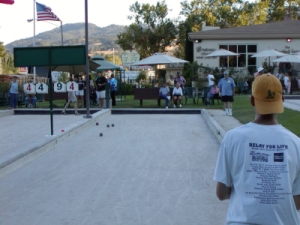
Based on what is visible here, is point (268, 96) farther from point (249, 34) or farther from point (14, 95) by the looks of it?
point (249, 34)

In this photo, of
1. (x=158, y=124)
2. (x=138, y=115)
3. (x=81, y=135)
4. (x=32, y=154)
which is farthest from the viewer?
(x=138, y=115)

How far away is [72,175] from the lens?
914 cm

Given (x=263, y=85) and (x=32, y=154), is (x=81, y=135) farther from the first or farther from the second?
(x=263, y=85)

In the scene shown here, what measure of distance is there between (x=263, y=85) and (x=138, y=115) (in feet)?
63.4

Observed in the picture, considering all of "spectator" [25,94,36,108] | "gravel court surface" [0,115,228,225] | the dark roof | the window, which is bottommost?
"gravel court surface" [0,115,228,225]

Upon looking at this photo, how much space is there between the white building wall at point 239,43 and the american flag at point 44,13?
33.4ft

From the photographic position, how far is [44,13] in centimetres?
3167

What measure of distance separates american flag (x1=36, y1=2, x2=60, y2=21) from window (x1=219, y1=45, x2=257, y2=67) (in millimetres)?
11943

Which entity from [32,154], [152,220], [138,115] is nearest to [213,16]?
[138,115]

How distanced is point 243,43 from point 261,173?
3365 cm

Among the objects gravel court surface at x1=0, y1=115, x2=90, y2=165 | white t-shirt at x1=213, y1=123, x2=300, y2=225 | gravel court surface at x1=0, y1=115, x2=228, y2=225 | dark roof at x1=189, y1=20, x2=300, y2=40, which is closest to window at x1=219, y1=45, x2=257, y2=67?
dark roof at x1=189, y1=20, x2=300, y2=40

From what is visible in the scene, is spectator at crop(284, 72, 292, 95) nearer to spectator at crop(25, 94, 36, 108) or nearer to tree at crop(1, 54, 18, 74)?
spectator at crop(25, 94, 36, 108)

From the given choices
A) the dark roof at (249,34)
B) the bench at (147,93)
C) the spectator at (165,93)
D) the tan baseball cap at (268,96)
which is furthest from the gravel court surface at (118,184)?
the dark roof at (249,34)

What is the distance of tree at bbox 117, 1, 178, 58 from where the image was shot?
5375 cm
